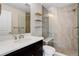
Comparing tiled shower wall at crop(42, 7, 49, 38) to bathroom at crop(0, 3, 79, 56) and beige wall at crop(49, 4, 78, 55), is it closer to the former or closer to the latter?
bathroom at crop(0, 3, 79, 56)

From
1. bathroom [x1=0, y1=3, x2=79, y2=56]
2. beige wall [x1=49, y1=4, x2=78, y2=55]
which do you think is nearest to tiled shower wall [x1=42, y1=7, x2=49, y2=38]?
bathroom [x1=0, y1=3, x2=79, y2=56]

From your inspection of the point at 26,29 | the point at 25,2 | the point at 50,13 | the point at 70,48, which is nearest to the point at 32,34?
the point at 26,29

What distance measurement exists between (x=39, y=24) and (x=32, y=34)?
19.3 inches

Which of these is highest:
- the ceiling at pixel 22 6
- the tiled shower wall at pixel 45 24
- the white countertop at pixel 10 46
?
the ceiling at pixel 22 6

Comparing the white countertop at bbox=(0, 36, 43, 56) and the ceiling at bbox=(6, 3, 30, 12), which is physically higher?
the ceiling at bbox=(6, 3, 30, 12)

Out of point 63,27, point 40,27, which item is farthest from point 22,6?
point 63,27

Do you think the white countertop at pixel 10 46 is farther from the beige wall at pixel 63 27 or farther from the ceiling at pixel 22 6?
the beige wall at pixel 63 27

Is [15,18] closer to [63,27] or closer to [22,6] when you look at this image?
[22,6]

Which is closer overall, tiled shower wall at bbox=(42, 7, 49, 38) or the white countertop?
the white countertop

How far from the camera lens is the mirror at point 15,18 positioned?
1.80 m

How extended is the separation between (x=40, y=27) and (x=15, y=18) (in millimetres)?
1099

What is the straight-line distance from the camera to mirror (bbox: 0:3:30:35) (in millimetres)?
1803

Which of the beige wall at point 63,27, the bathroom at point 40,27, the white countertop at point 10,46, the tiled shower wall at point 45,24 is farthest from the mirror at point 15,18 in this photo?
the beige wall at point 63,27

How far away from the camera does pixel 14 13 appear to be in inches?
79.0
